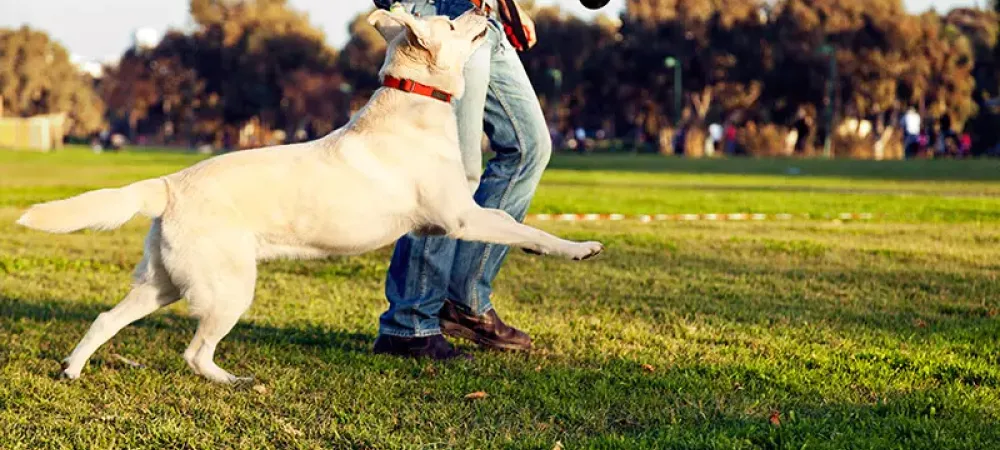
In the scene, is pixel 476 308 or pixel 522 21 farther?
pixel 476 308

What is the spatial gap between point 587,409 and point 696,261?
4931 mm

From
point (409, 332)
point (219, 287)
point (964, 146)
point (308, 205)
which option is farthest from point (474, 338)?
point (964, 146)

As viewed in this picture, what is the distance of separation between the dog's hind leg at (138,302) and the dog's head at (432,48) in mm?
1077

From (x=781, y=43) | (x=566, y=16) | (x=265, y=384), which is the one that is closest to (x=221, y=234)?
(x=265, y=384)

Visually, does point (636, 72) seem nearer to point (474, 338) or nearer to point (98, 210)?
point (474, 338)

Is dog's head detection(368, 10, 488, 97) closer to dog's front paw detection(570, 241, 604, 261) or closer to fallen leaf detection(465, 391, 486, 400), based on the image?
dog's front paw detection(570, 241, 604, 261)

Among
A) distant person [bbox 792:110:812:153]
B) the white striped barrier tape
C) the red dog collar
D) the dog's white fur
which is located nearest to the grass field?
the dog's white fur

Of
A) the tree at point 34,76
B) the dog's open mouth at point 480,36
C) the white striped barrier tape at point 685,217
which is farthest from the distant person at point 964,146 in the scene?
the tree at point 34,76

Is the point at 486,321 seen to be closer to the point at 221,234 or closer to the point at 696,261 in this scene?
the point at 221,234

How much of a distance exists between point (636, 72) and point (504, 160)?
217 feet

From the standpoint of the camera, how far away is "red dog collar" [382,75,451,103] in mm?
4504

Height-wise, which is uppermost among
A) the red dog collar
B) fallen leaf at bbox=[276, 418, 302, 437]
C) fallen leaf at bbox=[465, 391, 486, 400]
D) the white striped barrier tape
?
the red dog collar

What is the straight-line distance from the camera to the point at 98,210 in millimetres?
4188

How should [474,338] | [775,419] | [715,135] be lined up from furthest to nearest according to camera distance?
[715,135] < [474,338] < [775,419]
